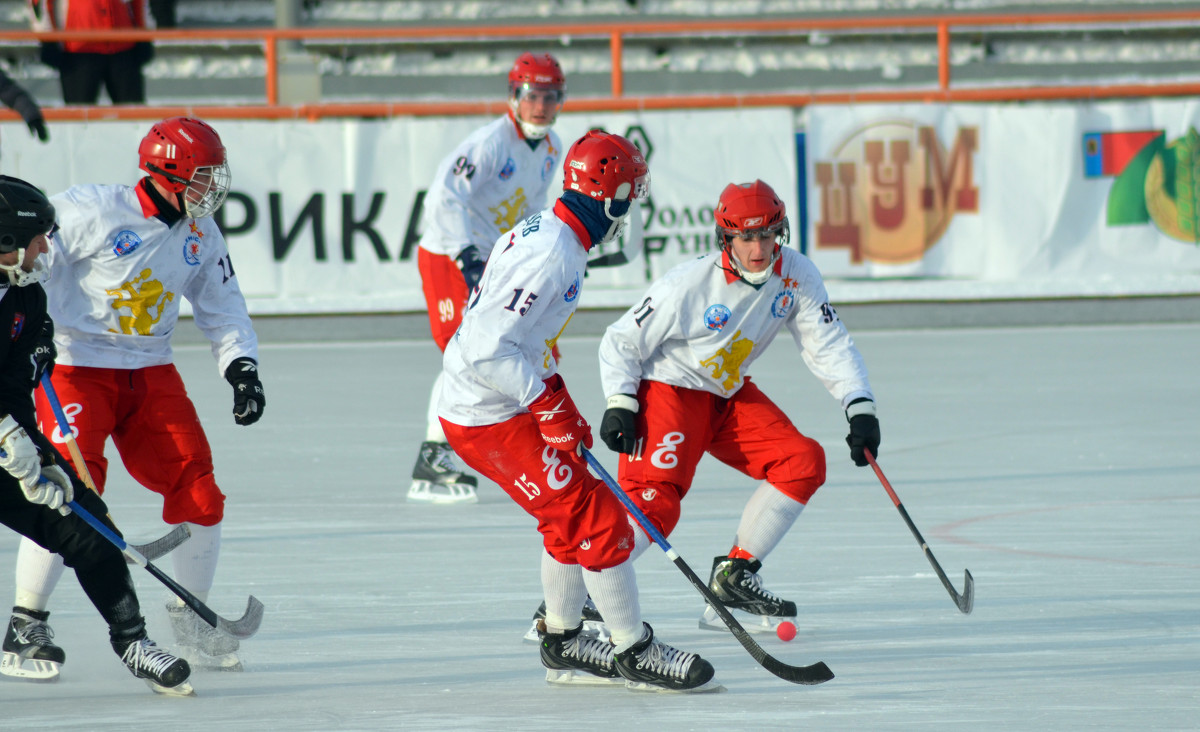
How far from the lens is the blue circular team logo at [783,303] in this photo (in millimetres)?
4637

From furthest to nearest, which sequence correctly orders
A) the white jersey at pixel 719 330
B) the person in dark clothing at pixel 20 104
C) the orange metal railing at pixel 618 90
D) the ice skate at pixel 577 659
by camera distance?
1. the orange metal railing at pixel 618 90
2. the person in dark clothing at pixel 20 104
3. the white jersey at pixel 719 330
4. the ice skate at pixel 577 659

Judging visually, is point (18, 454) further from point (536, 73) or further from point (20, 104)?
point (20, 104)

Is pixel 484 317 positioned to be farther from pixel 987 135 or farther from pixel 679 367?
pixel 987 135

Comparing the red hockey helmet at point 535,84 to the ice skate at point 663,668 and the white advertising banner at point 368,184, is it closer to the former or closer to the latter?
the ice skate at point 663,668

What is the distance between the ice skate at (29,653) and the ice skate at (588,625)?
1.23m

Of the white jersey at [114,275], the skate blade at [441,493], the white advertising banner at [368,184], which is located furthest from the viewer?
the white advertising banner at [368,184]

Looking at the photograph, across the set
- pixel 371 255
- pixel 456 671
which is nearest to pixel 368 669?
pixel 456 671

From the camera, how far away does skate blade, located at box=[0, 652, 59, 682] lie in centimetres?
397

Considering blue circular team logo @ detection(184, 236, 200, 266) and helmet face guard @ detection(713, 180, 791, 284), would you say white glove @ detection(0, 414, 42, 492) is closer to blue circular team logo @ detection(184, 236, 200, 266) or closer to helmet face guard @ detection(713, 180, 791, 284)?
blue circular team logo @ detection(184, 236, 200, 266)

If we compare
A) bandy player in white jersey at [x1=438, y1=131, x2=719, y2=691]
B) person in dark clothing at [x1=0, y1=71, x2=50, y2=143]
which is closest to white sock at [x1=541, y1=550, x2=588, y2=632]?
bandy player in white jersey at [x1=438, y1=131, x2=719, y2=691]

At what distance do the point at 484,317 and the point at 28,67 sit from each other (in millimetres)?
12665

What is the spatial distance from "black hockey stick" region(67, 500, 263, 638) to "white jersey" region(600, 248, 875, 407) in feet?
3.87

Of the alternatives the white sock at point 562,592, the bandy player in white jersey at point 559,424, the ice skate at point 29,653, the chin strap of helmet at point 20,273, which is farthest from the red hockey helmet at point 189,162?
the white sock at point 562,592

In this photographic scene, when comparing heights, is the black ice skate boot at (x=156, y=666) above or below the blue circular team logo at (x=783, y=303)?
below
